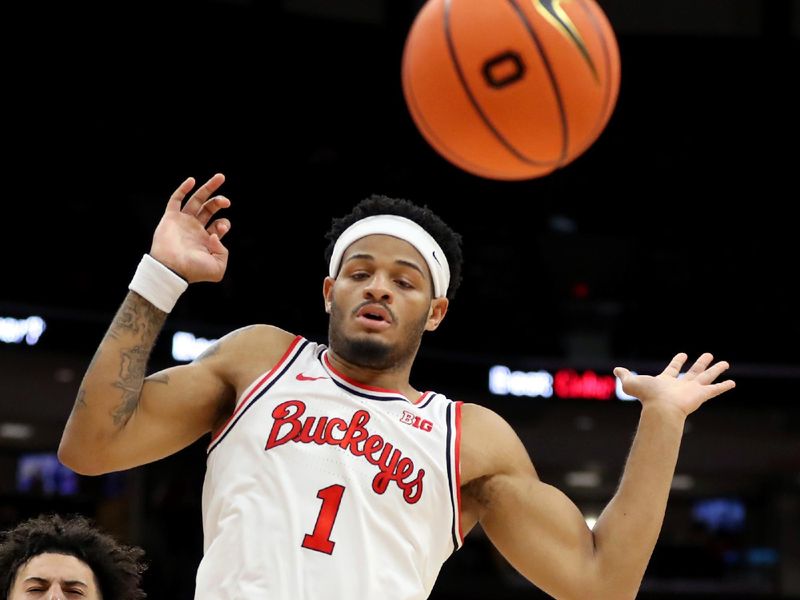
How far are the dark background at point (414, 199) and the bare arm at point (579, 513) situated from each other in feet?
26.0

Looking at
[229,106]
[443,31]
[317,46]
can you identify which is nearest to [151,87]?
[229,106]

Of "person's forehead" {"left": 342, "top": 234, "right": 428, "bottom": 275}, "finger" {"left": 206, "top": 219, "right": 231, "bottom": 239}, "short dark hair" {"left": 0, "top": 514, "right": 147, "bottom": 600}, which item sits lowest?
"short dark hair" {"left": 0, "top": 514, "right": 147, "bottom": 600}

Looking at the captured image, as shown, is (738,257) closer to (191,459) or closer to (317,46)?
(317,46)

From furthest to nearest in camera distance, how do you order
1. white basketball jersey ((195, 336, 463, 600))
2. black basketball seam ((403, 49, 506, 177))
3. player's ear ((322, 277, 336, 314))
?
black basketball seam ((403, 49, 506, 177)) < player's ear ((322, 277, 336, 314)) < white basketball jersey ((195, 336, 463, 600))

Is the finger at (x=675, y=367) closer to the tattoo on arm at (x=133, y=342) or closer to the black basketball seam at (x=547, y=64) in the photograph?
the tattoo on arm at (x=133, y=342)

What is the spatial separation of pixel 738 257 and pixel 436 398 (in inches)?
437

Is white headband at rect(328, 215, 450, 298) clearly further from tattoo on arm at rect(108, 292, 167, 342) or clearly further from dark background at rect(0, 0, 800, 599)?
dark background at rect(0, 0, 800, 599)

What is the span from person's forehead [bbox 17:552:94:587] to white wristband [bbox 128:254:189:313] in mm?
954

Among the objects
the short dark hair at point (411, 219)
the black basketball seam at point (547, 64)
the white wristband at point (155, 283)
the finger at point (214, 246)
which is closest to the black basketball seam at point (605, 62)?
the black basketball seam at point (547, 64)

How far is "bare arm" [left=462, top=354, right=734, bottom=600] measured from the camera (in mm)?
2797

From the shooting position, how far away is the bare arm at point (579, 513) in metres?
2.80

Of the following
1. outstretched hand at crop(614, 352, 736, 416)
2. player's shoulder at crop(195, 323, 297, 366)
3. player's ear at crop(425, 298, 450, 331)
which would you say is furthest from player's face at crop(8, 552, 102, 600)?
outstretched hand at crop(614, 352, 736, 416)

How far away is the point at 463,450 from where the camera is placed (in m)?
2.87

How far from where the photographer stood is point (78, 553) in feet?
11.0
